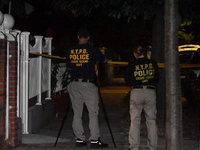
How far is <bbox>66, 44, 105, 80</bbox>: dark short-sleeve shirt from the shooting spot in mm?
8438

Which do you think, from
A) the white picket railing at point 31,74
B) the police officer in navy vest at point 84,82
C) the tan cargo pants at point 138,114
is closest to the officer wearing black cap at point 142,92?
the tan cargo pants at point 138,114

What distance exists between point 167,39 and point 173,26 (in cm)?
20

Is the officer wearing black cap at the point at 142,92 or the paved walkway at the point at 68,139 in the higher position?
the officer wearing black cap at the point at 142,92

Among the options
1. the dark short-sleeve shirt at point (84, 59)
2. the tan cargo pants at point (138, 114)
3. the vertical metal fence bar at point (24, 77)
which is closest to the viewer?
the tan cargo pants at point (138, 114)

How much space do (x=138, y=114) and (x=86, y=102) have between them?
1.05 metres

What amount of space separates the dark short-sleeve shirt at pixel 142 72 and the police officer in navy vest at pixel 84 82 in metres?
0.71

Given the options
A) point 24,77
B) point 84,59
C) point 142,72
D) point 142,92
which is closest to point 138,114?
point 142,92

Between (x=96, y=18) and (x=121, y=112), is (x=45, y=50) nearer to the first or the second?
(x=121, y=112)

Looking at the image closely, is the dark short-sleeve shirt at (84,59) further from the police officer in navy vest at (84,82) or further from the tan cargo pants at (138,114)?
the tan cargo pants at (138,114)

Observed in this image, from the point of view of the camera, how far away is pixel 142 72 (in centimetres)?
788

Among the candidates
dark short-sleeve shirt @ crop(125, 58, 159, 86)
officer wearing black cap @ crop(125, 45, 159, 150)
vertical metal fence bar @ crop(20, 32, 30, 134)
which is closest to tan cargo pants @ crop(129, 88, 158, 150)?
officer wearing black cap @ crop(125, 45, 159, 150)

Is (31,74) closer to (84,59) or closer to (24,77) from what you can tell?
(24,77)

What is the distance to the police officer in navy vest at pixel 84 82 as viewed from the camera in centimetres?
845

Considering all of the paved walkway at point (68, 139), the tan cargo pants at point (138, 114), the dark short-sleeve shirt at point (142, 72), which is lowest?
the paved walkway at point (68, 139)
